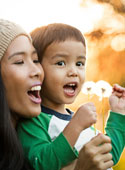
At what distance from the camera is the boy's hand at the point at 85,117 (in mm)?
1484

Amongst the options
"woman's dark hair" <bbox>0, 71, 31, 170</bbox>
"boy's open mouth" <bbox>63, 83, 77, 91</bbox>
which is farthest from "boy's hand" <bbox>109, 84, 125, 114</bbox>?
"woman's dark hair" <bbox>0, 71, 31, 170</bbox>

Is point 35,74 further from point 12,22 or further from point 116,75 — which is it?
point 116,75

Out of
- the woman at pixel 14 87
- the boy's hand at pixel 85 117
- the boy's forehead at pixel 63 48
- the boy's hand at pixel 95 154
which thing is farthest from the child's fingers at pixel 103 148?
the boy's forehead at pixel 63 48

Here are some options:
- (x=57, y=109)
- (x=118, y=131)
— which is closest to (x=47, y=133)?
(x=57, y=109)

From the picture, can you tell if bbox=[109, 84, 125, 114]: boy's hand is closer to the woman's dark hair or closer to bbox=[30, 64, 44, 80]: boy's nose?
bbox=[30, 64, 44, 80]: boy's nose

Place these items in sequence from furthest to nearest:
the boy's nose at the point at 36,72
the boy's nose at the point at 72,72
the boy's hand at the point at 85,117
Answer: the boy's nose at the point at 72,72 < the boy's nose at the point at 36,72 < the boy's hand at the point at 85,117

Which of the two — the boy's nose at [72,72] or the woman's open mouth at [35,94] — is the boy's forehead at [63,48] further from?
the woman's open mouth at [35,94]

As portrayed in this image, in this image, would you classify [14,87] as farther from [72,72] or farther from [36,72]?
[72,72]

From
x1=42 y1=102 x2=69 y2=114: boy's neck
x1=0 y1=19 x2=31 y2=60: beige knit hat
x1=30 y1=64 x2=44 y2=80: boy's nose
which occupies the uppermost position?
x1=0 y1=19 x2=31 y2=60: beige knit hat

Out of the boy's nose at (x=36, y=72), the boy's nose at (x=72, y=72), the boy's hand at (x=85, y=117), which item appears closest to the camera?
the boy's hand at (x=85, y=117)

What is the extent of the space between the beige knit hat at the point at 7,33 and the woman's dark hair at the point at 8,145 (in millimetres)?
158

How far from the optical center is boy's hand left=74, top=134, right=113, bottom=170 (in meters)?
1.50

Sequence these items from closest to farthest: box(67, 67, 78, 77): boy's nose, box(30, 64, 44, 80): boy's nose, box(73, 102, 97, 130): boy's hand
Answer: box(73, 102, 97, 130): boy's hand < box(30, 64, 44, 80): boy's nose < box(67, 67, 78, 77): boy's nose

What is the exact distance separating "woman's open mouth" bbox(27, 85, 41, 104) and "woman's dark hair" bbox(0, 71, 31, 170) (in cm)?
12
